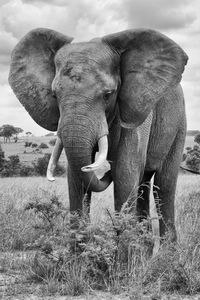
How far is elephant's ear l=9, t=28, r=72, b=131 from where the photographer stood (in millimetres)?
6605

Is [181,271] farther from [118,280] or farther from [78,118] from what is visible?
[78,118]

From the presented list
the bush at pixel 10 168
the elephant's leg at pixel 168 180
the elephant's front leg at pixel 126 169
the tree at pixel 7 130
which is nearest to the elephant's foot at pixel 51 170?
Answer: the elephant's front leg at pixel 126 169

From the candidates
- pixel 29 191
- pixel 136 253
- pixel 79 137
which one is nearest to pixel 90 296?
pixel 136 253

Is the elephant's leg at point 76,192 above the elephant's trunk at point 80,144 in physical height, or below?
below

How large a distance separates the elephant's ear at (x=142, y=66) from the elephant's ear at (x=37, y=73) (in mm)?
679

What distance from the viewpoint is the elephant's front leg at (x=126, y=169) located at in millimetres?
6574

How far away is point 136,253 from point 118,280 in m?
0.58

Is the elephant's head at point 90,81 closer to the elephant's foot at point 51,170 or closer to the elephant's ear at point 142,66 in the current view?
the elephant's ear at point 142,66

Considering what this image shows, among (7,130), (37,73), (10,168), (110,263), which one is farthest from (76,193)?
(7,130)

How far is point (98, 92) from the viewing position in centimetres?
588

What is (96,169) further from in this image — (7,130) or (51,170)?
(7,130)

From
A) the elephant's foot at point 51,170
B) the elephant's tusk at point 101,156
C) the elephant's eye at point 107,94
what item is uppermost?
the elephant's eye at point 107,94

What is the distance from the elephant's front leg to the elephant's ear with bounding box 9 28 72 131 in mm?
820

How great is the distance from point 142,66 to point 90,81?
37.9 inches
